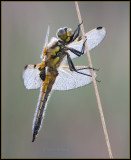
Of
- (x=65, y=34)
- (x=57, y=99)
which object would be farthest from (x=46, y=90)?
(x=57, y=99)

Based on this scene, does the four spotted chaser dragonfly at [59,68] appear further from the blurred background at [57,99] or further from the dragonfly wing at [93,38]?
the blurred background at [57,99]

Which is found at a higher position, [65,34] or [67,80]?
[65,34]

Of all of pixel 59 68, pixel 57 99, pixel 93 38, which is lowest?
pixel 57 99

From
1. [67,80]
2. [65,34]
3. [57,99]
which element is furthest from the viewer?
[57,99]

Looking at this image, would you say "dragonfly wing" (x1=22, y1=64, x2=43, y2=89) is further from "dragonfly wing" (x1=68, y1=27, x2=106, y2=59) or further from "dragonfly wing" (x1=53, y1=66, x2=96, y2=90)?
"dragonfly wing" (x1=68, y1=27, x2=106, y2=59)

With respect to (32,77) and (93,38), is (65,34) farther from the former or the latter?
(32,77)

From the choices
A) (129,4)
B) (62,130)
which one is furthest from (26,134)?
A: (129,4)

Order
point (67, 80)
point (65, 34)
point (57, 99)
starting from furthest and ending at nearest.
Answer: point (57, 99)
point (67, 80)
point (65, 34)

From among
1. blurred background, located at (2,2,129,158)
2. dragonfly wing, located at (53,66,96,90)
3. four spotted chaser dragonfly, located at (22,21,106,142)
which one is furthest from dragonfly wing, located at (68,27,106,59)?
blurred background, located at (2,2,129,158)
